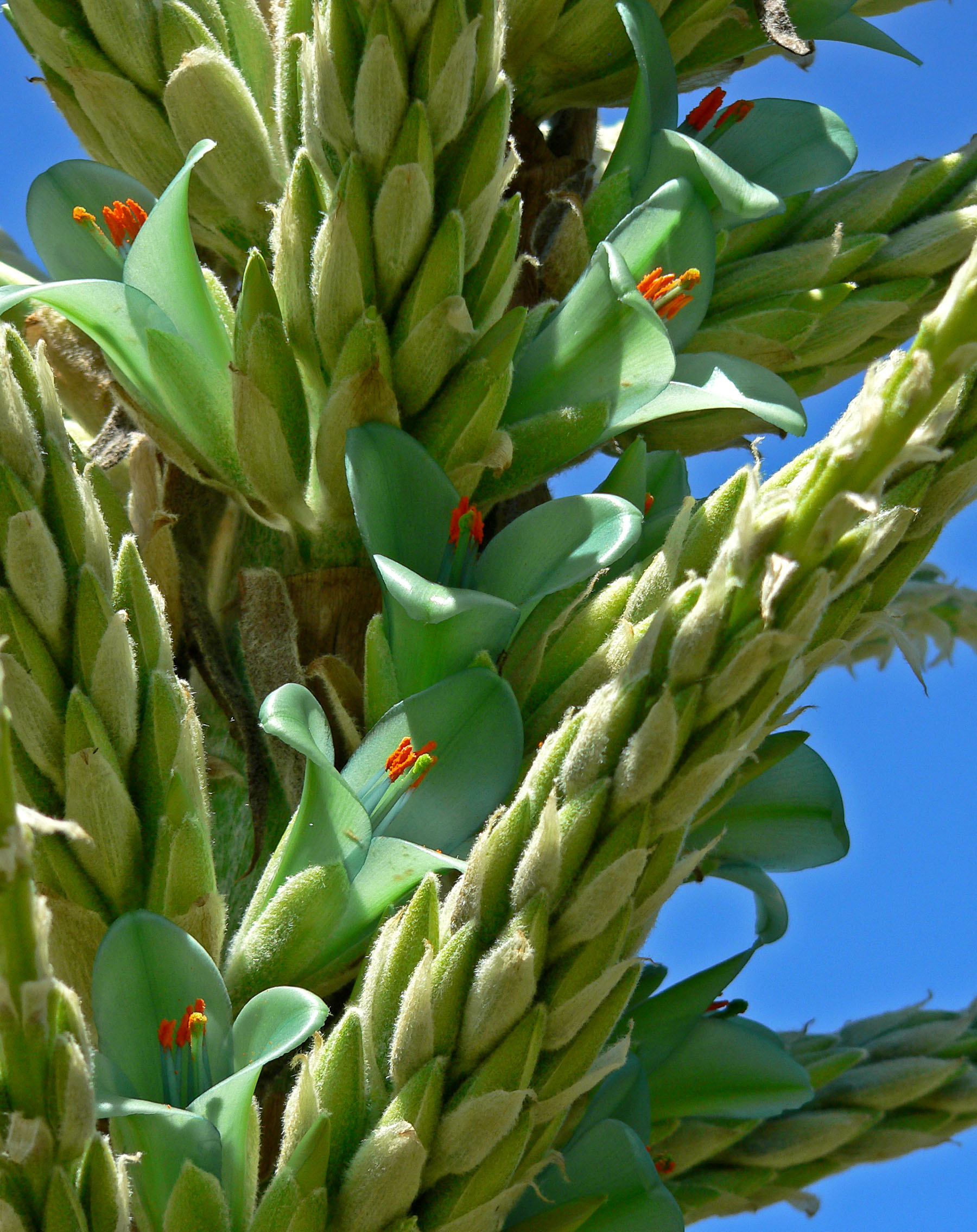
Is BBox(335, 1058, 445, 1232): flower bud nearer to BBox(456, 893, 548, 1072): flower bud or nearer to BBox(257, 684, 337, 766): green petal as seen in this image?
BBox(456, 893, 548, 1072): flower bud

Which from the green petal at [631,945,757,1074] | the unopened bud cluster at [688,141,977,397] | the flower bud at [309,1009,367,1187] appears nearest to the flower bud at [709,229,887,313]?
the unopened bud cluster at [688,141,977,397]

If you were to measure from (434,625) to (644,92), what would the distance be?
41 cm

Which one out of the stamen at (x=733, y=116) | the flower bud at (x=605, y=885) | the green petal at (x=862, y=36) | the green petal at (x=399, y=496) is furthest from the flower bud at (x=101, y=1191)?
the green petal at (x=862, y=36)

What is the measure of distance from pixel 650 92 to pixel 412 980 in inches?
23.8

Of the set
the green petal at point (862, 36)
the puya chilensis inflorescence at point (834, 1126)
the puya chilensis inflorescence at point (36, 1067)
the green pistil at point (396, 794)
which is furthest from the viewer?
the green petal at point (862, 36)

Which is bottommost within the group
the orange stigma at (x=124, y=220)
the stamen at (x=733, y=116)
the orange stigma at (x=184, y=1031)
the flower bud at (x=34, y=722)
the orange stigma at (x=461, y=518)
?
the orange stigma at (x=184, y=1031)

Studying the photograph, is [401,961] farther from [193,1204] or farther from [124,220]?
[124,220]

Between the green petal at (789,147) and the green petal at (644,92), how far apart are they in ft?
0.22

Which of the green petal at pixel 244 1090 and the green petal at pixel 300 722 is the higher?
the green petal at pixel 300 722

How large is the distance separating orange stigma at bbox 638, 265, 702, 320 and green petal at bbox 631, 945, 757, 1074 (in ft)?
1.38

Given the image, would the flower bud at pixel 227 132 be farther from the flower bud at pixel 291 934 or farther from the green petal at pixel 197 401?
the flower bud at pixel 291 934

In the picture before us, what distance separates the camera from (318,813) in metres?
0.70

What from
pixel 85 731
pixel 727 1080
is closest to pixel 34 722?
pixel 85 731

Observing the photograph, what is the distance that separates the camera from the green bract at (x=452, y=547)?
2.39 feet
